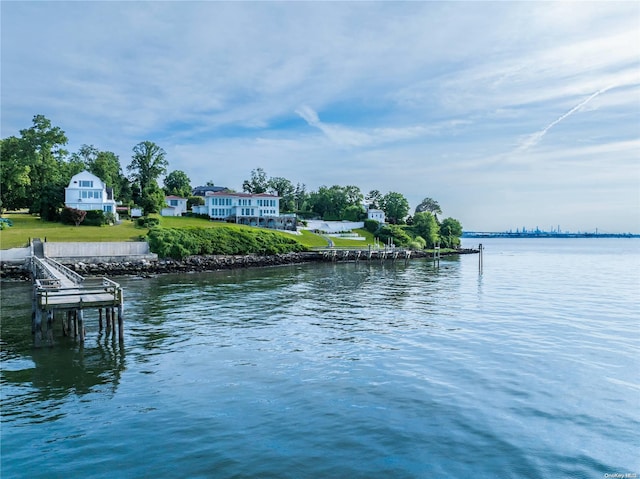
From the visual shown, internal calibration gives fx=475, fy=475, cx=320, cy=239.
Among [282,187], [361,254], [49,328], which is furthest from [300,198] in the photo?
[49,328]

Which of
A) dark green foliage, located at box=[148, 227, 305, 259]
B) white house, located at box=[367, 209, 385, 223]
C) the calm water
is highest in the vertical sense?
white house, located at box=[367, 209, 385, 223]

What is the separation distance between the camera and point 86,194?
8781cm

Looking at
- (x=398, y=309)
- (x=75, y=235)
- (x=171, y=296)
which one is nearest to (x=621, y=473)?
(x=398, y=309)

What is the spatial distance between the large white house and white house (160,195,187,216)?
13.4ft

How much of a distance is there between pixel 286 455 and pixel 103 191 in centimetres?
8873

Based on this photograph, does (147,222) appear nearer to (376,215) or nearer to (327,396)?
(327,396)

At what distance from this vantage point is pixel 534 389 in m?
17.2

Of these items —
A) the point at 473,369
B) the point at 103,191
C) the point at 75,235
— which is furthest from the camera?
the point at 103,191

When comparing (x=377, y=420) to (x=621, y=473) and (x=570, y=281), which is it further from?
(x=570, y=281)

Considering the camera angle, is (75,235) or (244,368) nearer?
(244,368)

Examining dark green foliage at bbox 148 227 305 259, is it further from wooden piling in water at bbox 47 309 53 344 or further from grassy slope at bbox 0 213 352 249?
wooden piling in water at bbox 47 309 53 344

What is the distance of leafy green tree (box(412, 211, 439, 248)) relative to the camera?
443 feet

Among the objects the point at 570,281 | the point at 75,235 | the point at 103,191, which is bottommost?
the point at 570,281

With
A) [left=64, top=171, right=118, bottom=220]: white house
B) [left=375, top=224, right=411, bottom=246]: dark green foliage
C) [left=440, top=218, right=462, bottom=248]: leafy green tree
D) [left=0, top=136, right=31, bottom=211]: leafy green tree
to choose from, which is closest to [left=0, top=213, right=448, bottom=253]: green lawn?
[left=64, top=171, right=118, bottom=220]: white house
